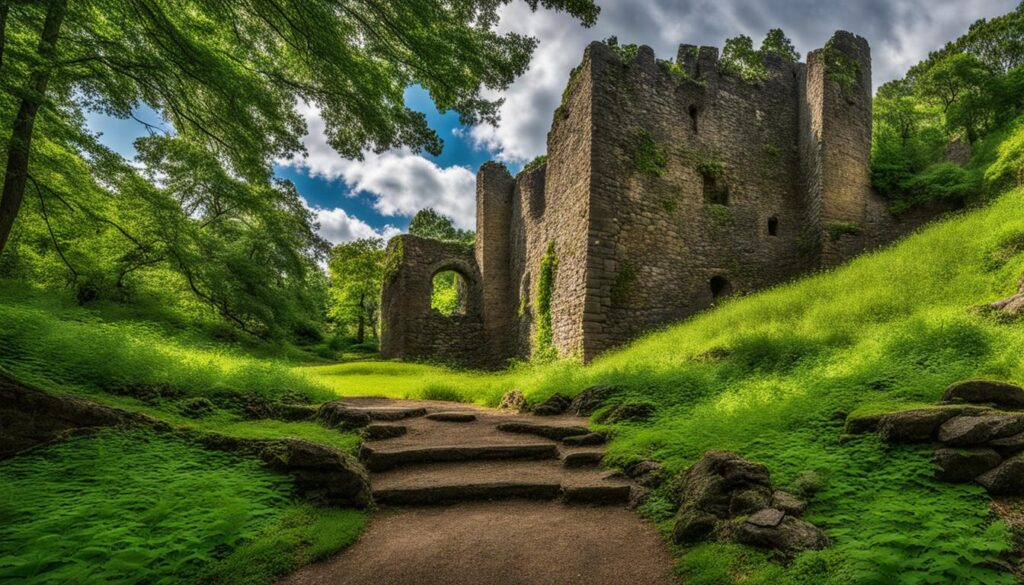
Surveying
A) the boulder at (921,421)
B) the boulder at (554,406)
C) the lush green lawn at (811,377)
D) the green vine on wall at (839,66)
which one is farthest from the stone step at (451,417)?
the green vine on wall at (839,66)

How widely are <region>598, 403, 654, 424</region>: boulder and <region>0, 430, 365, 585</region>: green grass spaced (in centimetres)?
352

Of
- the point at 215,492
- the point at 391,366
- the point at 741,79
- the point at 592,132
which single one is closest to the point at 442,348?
the point at 391,366

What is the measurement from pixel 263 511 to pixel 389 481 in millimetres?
Result: 1442

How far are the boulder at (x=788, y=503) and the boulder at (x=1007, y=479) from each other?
103 centimetres

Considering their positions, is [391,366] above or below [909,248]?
below

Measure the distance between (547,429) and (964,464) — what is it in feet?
13.6

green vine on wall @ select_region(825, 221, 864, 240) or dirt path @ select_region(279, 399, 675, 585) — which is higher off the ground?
green vine on wall @ select_region(825, 221, 864, 240)

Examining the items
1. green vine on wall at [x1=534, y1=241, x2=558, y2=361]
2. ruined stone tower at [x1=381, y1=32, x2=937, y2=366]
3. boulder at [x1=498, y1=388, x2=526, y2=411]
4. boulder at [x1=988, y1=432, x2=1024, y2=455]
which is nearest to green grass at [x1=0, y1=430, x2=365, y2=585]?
boulder at [x1=988, y1=432, x2=1024, y2=455]

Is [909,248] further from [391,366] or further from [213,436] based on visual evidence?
[391,366]

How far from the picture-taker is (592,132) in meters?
12.3

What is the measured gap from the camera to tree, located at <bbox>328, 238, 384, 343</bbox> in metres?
33.7

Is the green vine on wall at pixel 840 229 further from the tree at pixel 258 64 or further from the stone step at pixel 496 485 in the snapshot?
A: the stone step at pixel 496 485

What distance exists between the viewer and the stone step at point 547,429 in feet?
20.0

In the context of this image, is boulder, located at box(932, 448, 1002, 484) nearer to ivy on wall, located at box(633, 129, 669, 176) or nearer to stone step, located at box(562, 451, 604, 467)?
stone step, located at box(562, 451, 604, 467)
